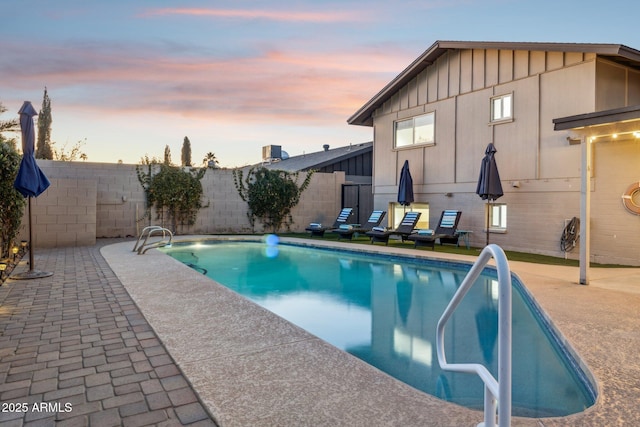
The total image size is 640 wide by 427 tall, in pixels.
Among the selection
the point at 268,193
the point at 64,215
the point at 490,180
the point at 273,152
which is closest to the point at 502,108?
the point at 490,180

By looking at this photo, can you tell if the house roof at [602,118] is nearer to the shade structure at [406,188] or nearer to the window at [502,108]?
the window at [502,108]

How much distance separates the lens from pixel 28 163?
265 inches

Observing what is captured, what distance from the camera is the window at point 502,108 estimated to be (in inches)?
452

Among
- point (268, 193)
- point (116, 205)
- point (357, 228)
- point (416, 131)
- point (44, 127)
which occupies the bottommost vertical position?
point (357, 228)

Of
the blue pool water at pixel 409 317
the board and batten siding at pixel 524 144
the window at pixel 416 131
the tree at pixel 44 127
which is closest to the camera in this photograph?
the blue pool water at pixel 409 317

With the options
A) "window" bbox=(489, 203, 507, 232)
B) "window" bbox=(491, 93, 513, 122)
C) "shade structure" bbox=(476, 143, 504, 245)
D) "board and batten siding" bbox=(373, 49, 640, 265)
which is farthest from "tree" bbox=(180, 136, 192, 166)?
"shade structure" bbox=(476, 143, 504, 245)

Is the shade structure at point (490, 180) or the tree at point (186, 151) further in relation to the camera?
the tree at point (186, 151)

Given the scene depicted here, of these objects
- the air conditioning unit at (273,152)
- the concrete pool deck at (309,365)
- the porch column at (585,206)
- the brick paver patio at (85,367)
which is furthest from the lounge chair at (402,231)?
the air conditioning unit at (273,152)

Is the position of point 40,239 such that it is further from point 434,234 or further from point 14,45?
point 434,234

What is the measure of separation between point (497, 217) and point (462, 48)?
532 centimetres

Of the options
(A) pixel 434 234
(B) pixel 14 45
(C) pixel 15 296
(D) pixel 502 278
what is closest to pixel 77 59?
(B) pixel 14 45

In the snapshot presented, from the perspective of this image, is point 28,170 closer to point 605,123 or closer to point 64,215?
point 64,215

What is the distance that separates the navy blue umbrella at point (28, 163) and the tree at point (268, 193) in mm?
9583

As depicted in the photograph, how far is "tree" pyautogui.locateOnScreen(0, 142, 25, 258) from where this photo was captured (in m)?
7.71
